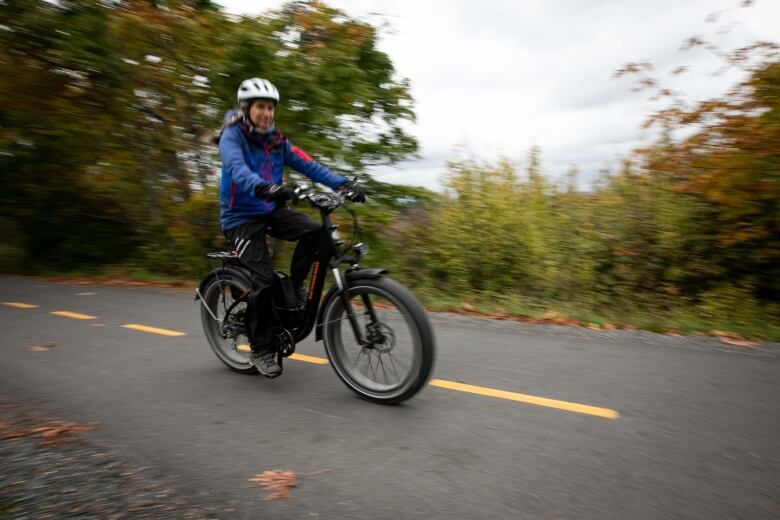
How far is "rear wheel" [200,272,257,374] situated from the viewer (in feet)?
15.0

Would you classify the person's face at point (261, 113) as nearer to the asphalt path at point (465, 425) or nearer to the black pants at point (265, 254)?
the black pants at point (265, 254)

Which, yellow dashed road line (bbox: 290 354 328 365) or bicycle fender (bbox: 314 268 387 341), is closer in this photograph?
bicycle fender (bbox: 314 268 387 341)

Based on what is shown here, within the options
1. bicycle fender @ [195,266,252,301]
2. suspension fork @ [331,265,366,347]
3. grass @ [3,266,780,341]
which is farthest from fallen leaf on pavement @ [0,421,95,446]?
grass @ [3,266,780,341]

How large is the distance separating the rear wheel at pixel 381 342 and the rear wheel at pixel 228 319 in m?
0.90

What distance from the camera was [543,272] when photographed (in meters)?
9.41

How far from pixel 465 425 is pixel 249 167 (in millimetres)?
2352

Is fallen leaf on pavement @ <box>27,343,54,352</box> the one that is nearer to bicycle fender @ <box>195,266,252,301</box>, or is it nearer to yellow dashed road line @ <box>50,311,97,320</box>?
yellow dashed road line @ <box>50,311,97,320</box>

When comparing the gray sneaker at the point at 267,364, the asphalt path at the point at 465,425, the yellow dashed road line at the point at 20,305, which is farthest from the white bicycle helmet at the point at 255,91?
the yellow dashed road line at the point at 20,305

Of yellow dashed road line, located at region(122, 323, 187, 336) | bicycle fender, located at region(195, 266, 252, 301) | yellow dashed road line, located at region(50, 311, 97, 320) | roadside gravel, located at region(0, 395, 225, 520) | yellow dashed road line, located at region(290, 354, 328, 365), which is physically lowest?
roadside gravel, located at region(0, 395, 225, 520)

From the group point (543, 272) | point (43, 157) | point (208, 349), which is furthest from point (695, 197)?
point (43, 157)

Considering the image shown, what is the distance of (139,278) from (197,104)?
3360mm

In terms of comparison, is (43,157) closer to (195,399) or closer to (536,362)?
(195,399)

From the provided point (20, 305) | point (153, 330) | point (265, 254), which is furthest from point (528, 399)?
point (20, 305)

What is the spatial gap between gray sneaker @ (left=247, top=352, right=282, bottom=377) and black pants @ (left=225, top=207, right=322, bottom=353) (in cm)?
4
